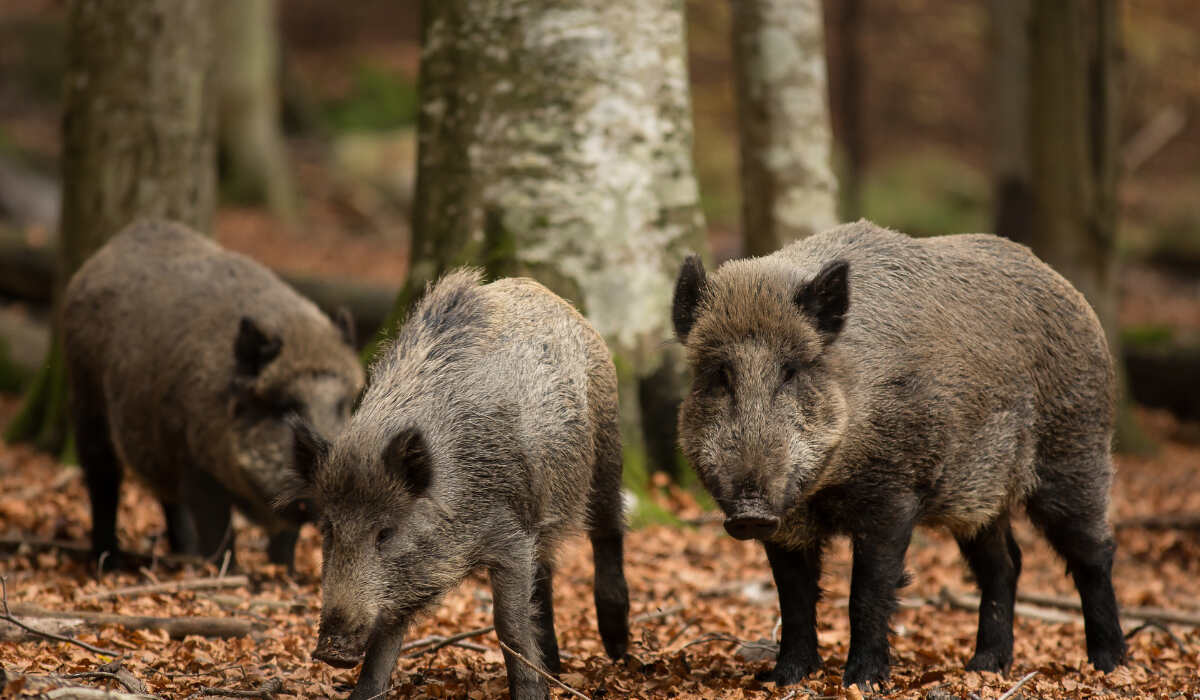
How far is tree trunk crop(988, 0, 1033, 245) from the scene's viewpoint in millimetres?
13766

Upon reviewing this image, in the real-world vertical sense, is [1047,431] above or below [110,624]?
above

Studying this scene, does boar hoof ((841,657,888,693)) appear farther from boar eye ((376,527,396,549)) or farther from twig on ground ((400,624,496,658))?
boar eye ((376,527,396,549))

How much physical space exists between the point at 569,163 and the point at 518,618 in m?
4.04

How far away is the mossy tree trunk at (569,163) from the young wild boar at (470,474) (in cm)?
255

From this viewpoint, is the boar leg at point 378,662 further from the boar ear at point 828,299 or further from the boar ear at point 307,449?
the boar ear at point 828,299

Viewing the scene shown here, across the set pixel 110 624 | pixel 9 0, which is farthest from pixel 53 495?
pixel 9 0

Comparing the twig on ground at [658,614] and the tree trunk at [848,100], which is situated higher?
the tree trunk at [848,100]

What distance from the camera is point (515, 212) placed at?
27.0 ft

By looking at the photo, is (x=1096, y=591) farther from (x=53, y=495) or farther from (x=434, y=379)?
(x=53, y=495)

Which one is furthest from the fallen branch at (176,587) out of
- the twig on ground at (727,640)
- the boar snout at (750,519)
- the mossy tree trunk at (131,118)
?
the mossy tree trunk at (131,118)

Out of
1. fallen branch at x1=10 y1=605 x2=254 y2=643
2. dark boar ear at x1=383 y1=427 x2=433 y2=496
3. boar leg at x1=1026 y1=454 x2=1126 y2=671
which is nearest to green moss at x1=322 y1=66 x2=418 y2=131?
fallen branch at x1=10 y1=605 x2=254 y2=643

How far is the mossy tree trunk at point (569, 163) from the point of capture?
8.23 metres

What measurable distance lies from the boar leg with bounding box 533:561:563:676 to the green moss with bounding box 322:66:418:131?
2433 centimetres

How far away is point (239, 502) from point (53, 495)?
2.23 m
